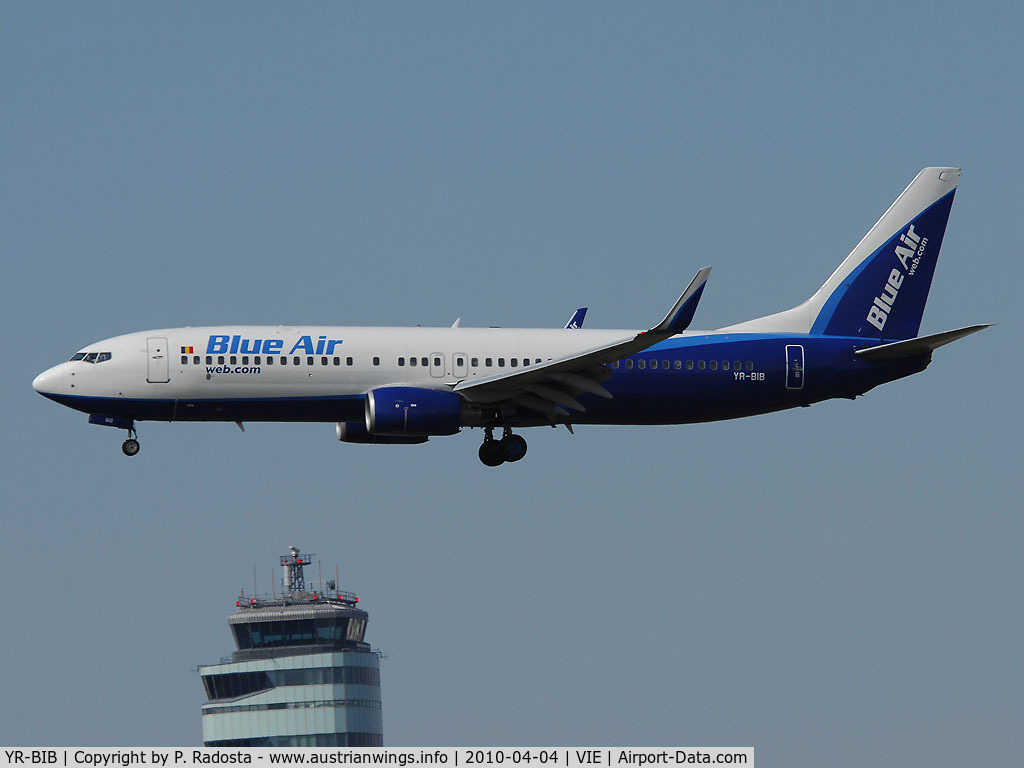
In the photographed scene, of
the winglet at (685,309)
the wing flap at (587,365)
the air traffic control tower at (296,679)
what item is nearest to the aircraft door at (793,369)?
the wing flap at (587,365)

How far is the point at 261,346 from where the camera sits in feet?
206

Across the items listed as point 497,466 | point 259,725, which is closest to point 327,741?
point 259,725

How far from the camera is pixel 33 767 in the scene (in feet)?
148

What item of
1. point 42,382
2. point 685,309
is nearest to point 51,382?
point 42,382

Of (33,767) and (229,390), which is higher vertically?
(229,390)

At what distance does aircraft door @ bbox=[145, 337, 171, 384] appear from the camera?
62562mm

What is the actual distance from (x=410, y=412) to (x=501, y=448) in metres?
5.23

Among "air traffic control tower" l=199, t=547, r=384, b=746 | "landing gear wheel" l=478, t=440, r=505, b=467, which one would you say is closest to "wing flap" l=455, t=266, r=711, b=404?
"landing gear wheel" l=478, t=440, r=505, b=467

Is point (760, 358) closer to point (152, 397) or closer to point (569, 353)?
point (569, 353)

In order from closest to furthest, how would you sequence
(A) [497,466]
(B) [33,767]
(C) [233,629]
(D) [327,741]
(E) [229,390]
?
(B) [33,767]
(E) [229,390]
(A) [497,466]
(D) [327,741]
(C) [233,629]

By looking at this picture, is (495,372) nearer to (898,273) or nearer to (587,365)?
(587,365)

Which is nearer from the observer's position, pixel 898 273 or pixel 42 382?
pixel 42 382

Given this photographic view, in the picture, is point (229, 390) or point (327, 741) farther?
point (327, 741)

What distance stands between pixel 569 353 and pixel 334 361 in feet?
27.6
